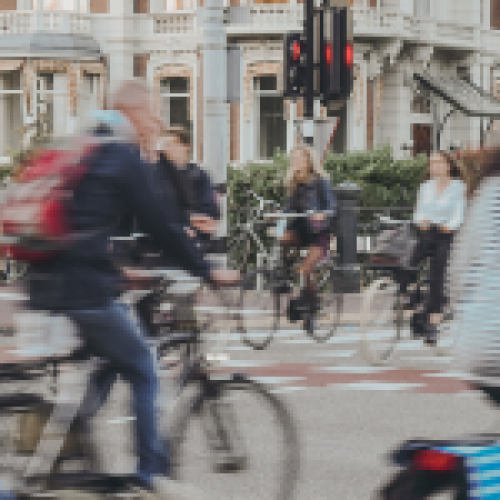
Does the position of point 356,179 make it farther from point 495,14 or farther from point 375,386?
point 495,14

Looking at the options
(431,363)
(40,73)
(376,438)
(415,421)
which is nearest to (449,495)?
(376,438)

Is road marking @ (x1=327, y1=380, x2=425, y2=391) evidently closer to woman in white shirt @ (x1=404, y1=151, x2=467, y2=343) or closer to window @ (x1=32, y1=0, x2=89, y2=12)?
woman in white shirt @ (x1=404, y1=151, x2=467, y2=343)

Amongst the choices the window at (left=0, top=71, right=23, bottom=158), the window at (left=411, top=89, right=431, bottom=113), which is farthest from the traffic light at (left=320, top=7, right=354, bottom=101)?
the window at (left=411, top=89, right=431, bottom=113)

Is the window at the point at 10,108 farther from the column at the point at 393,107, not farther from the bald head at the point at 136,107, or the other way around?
the bald head at the point at 136,107

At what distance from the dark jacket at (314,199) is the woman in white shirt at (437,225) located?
106 centimetres

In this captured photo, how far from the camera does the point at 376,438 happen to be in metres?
6.90

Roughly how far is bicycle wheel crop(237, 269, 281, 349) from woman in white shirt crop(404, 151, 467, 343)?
1.39 m

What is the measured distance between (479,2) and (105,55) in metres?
9.82

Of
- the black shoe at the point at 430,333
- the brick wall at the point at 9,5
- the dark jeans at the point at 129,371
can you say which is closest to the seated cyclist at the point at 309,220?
the black shoe at the point at 430,333

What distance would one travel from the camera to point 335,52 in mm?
13289

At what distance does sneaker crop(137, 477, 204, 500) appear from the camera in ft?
14.2

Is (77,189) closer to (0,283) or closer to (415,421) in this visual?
(415,421)

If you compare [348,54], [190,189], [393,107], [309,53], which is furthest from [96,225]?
[393,107]

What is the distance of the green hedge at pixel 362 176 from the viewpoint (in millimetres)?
19422
